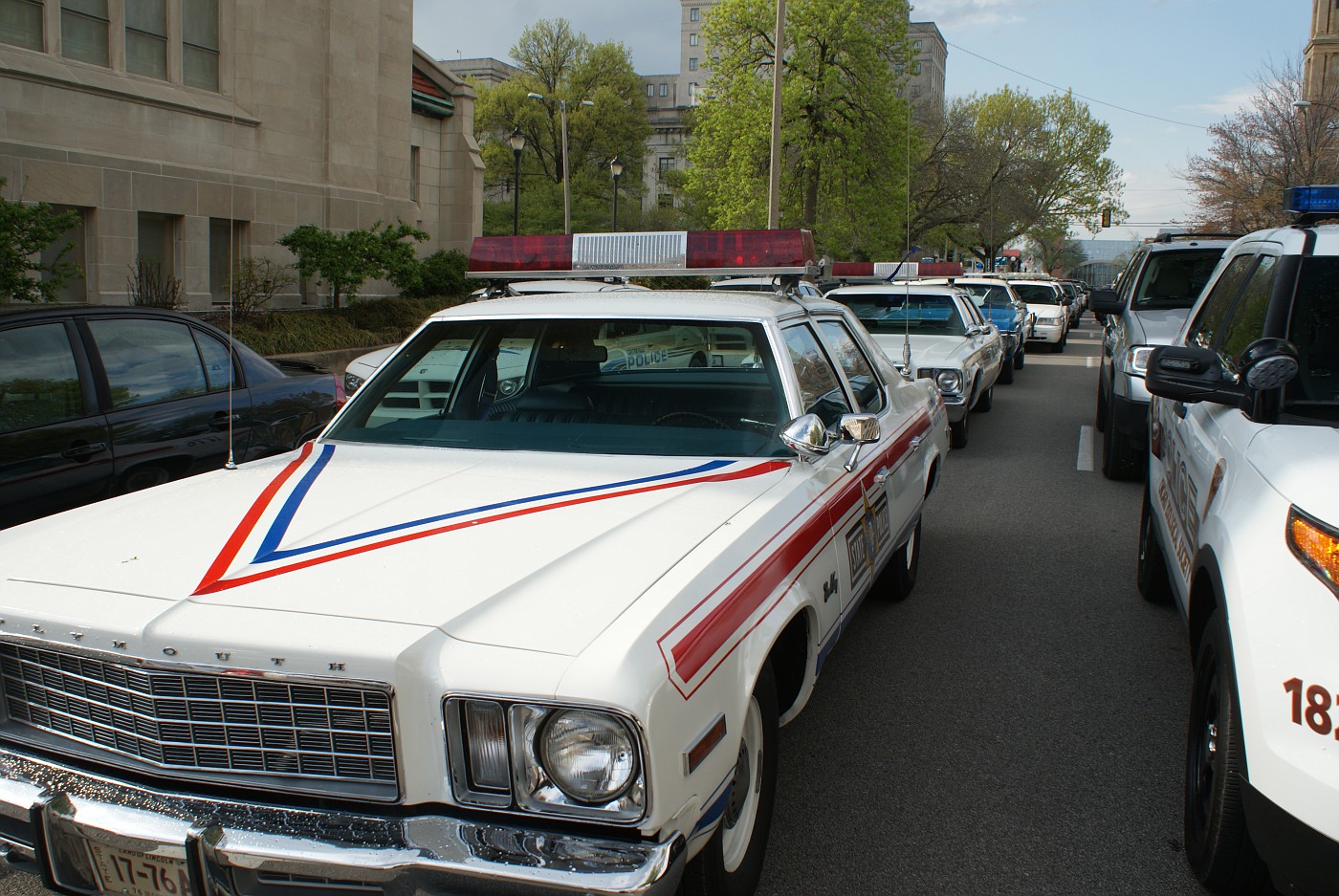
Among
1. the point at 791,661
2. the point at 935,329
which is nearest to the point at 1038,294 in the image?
the point at 935,329

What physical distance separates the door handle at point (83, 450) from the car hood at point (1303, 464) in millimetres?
4900

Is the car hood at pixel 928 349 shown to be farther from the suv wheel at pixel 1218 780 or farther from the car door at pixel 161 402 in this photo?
the suv wheel at pixel 1218 780

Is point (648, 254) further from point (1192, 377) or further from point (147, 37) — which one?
point (147, 37)

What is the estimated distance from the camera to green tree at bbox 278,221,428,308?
20281 mm

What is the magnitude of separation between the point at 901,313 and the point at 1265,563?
984 cm

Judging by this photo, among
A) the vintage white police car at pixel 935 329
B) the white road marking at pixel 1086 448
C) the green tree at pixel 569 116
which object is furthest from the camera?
the green tree at pixel 569 116

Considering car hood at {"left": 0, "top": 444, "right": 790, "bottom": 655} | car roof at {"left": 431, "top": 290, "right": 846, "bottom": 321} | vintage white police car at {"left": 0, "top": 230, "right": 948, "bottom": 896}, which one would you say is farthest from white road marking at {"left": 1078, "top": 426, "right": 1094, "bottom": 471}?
car hood at {"left": 0, "top": 444, "right": 790, "bottom": 655}

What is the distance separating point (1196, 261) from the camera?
11469mm

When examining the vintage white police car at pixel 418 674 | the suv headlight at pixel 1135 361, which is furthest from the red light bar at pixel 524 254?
the suv headlight at pixel 1135 361

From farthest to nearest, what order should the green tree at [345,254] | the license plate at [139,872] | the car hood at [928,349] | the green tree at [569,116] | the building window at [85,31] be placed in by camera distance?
the green tree at [569,116], the green tree at [345,254], the building window at [85,31], the car hood at [928,349], the license plate at [139,872]

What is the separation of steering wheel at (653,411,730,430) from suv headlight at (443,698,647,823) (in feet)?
6.20

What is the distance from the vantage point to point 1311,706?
249 centimetres

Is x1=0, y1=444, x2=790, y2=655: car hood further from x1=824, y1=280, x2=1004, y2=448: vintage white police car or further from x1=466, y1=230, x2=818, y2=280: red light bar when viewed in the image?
x1=824, y1=280, x2=1004, y2=448: vintage white police car

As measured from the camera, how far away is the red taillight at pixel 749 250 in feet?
16.7
